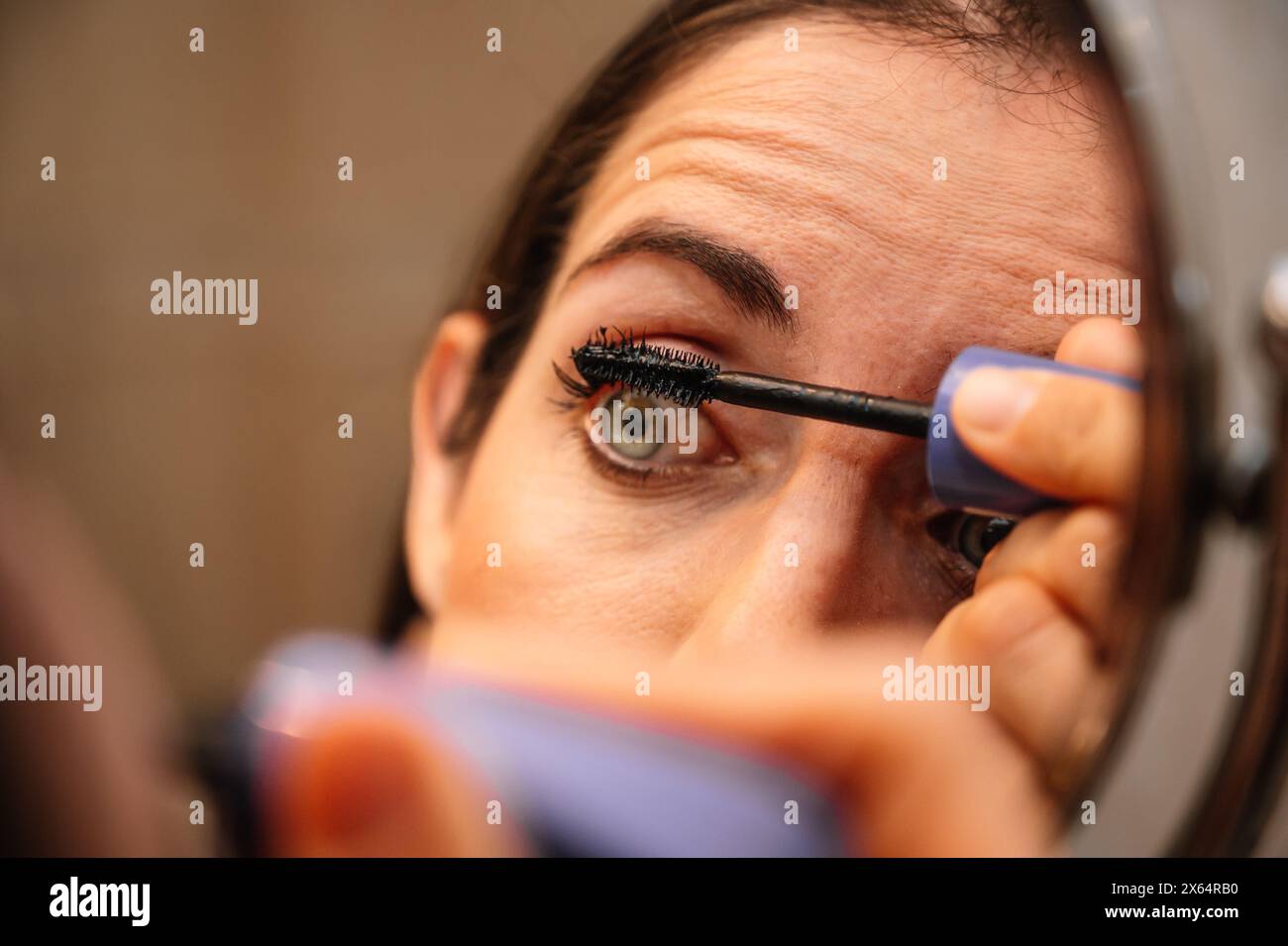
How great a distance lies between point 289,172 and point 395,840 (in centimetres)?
47

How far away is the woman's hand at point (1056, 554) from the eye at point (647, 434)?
12 centimetres

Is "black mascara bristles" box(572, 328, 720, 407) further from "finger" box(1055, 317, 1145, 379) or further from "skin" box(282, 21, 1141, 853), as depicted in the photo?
"finger" box(1055, 317, 1145, 379)

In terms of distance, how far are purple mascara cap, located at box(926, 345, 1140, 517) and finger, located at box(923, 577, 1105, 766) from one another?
0.02 meters

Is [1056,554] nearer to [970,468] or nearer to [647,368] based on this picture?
[970,468]

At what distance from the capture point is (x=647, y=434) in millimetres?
354

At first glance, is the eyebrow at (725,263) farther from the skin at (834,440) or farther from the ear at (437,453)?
the ear at (437,453)

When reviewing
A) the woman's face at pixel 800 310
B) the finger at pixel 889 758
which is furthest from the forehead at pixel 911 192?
the finger at pixel 889 758

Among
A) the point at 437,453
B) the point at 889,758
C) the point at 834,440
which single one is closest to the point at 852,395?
the point at 834,440

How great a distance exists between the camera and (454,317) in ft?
1.61

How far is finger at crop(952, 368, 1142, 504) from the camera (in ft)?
0.70

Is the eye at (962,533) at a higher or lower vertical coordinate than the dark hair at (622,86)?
lower

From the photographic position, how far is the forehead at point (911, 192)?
11.5 inches

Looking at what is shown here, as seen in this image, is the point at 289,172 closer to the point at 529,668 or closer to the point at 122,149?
the point at 122,149
